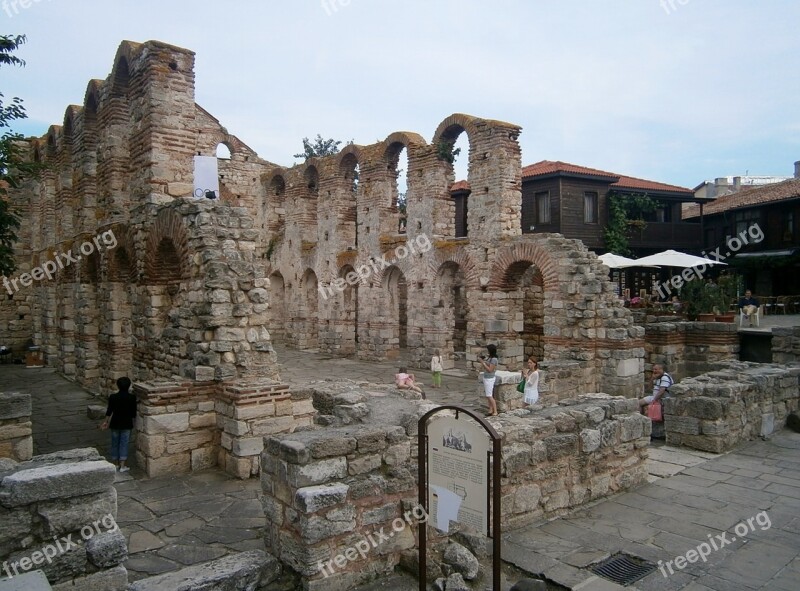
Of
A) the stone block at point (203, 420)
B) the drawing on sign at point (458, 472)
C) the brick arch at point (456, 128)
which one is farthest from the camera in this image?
the brick arch at point (456, 128)

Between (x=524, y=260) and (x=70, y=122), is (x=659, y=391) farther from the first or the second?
(x=70, y=122)

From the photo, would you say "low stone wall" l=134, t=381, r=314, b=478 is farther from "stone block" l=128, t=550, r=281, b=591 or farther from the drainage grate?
the drainage grate

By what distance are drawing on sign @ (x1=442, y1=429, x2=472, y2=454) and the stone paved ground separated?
50.6 inches

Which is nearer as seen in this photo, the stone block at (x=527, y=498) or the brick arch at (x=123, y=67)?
the stone block at (x=527, y=498)

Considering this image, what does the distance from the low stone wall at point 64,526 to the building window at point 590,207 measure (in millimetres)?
25991

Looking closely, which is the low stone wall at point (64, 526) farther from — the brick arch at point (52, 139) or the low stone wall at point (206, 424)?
the brick arch at point (52, 139)

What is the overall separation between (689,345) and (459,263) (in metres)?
6.68

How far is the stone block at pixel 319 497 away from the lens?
4.23 m

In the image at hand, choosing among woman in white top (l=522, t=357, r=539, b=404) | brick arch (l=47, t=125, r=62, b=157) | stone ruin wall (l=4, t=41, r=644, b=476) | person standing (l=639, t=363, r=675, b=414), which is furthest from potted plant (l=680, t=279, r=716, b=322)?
brick arch (l=47, t=125, r=62, b=157)

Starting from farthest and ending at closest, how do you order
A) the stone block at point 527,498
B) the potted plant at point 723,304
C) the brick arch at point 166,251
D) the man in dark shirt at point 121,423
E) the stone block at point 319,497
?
the potted plant at point 723,304
the brick arch at point 166,251
the man in dark shirt at point 121,423
the stone block at point 527,498
the stone block at point 319,497

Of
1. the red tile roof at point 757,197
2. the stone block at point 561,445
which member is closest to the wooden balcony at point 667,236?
the red tile roof at point 757,197

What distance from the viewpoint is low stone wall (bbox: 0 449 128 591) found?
3.73 meters

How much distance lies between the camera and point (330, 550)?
14.3 feet

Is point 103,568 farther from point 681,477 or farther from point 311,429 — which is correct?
point 681,477
